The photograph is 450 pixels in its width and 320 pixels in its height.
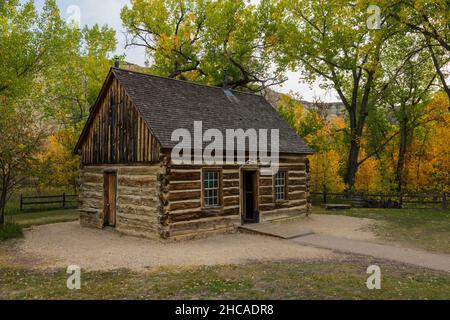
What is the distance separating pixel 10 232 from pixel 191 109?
8.92 m

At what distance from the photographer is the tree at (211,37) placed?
29984mm

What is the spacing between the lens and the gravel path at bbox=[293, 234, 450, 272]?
1040 cm

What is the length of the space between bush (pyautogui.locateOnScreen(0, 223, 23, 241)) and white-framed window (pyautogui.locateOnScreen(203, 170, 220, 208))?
24.8 ft

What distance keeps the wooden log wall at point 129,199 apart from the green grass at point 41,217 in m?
2.92

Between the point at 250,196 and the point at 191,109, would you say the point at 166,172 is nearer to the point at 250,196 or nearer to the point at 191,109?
the point at 191,109

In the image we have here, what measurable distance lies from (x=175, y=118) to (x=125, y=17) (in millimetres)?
20945

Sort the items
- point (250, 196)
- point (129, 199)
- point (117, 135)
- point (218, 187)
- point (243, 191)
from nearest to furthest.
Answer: point (129, 199)
point (218, 187)
point (117, 135)
point (243, 191)
point (250, 196)

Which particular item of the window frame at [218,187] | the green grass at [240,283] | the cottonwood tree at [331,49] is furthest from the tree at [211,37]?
the green grass at [240,283]

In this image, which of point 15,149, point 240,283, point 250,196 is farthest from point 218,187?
point 15,149

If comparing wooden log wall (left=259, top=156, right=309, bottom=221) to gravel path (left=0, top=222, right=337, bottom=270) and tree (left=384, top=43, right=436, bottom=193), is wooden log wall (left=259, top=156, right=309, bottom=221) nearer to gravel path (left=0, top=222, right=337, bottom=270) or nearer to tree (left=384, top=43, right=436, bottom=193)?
gravel path (left=0, top=222, right=337, bottom=270)

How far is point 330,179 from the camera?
28.2m

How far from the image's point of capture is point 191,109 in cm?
1636
